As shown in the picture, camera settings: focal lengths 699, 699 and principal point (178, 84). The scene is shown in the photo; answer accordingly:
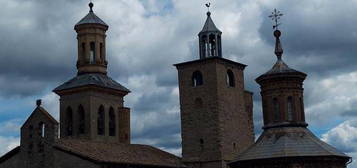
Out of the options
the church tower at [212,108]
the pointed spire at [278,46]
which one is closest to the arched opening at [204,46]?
the church tower at [212,108]

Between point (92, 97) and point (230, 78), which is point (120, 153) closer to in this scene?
point (92, 97)

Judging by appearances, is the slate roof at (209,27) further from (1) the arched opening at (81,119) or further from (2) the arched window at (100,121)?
(1) the arched opening at (81,119)

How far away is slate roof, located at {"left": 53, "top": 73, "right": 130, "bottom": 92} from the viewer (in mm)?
54653

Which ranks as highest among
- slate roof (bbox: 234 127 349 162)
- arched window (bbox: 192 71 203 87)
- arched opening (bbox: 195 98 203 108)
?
arched window (bbox: 192 71 203 87)

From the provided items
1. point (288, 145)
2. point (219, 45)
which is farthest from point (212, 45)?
point (288, 145)

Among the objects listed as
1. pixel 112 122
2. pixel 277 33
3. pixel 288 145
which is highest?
pixel 277 33

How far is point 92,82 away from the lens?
178 feet

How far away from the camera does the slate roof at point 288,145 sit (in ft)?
121

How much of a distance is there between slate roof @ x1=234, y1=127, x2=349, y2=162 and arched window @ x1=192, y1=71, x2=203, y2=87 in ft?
40.5

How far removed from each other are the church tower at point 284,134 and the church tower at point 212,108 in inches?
348

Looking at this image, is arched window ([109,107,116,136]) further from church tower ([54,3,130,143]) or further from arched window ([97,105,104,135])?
arched window ([97,105,104,135])

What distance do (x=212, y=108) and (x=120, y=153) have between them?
25.8ft

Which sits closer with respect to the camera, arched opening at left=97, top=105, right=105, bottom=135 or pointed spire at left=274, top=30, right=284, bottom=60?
pointed spire at left=274, top=30, right=284, bottom=60

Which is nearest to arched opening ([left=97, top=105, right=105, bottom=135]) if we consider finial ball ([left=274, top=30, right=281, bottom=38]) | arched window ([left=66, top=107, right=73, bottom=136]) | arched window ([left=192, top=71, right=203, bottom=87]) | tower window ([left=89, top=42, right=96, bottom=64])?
arched window ([left=66, top=107, right=73, bottom=136])
